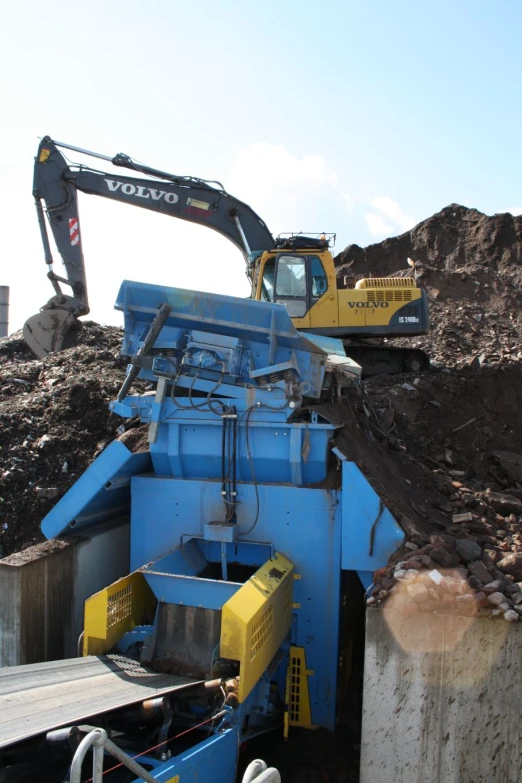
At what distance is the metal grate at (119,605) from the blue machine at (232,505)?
Answer: 11mm

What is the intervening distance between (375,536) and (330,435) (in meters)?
0.70

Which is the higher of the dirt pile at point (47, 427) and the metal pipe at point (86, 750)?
the dirt pile at point (47, 427)

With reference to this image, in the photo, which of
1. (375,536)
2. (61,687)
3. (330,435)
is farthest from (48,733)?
(330,435)

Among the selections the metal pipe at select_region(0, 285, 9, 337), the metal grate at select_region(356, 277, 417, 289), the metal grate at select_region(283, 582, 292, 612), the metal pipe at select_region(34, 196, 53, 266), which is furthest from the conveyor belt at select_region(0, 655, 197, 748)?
the metal pipe at select_region(0, 285, 9, 337)

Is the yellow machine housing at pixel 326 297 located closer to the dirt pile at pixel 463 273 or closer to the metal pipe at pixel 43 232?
the dirt pile at pixel 463 273

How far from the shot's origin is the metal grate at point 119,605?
3.73 meters

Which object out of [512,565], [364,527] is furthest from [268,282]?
[512,565]

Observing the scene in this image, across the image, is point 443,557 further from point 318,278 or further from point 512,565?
point 318,278

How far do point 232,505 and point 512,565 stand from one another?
1744mm

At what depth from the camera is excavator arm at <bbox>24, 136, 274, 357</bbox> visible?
9367mm

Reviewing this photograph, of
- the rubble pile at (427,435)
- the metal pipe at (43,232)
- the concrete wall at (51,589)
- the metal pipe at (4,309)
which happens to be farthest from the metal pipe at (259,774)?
the metal pipe at (4,309)

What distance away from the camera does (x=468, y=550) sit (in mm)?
3639

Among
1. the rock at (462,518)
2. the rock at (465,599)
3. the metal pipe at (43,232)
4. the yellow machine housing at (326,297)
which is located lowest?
the rock at (465,599)

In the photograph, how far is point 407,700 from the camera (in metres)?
3.12
